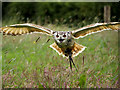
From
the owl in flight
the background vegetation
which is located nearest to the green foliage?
the background vegetation

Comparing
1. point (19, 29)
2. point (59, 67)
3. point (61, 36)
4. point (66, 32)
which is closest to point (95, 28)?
point (66, 32)

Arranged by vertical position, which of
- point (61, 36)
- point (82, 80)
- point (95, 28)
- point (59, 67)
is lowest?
point (82, 80)

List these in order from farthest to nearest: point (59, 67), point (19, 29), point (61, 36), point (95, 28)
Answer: point (19, 29) < point (59, 67) < point (95, 28) < point (61, 36)

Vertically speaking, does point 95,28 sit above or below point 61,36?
above

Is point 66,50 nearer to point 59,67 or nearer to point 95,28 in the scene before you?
point 59,67

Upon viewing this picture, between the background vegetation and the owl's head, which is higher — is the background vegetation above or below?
below

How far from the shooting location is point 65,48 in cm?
352

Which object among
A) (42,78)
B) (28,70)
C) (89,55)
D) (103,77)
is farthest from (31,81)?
(89,55)

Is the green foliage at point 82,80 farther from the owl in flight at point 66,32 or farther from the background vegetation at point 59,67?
the owl in flight at point 66,32

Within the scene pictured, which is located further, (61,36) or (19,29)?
(19,29)

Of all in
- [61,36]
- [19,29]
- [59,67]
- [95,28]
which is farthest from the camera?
[19,29]

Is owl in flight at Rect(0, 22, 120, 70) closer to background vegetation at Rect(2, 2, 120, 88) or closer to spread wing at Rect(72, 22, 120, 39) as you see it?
spread wing at Rect(72, 22, 120, 39)

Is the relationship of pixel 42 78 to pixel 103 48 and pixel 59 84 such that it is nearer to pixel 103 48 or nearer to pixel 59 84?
pixel 59 84

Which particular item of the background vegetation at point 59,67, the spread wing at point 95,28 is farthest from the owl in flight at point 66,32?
the background vegetation at point 59,67
